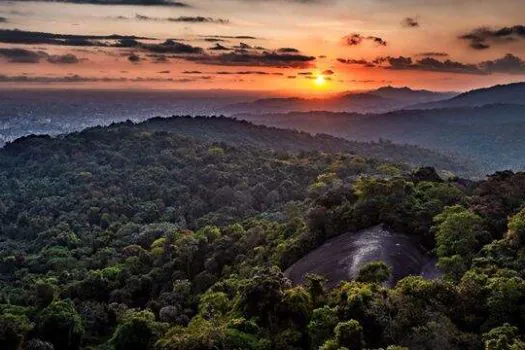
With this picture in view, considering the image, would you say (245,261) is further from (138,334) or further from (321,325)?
(321,325)

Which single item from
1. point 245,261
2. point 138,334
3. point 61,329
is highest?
point 245,261

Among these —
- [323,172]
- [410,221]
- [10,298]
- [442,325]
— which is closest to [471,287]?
[442,325]

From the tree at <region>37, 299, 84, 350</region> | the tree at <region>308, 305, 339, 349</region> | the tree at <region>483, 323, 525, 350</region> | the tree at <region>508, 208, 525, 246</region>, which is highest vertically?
the tree at <region>508, 208, 525, 246</region>

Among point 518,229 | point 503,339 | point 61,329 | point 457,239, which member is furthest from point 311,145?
point 503,339

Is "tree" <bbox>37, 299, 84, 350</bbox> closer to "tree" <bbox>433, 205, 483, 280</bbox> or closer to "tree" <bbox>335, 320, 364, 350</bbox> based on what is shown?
"tree" <bbox>335, 320, 364, 350</bbox>

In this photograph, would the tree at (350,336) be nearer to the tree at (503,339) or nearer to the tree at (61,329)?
the tree at (503,339)

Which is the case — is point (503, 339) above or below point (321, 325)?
above

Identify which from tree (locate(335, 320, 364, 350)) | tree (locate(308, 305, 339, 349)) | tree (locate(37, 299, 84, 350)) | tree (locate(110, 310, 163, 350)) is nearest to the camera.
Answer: tree (locate(335, 320, 364, 350))

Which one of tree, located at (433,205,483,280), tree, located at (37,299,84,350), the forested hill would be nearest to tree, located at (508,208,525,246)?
tree, located at (433,205,483,280)

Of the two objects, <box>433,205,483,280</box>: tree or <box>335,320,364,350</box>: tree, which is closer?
<box>335,320,364,350</box>: tree

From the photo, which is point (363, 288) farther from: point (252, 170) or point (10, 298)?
point (252, 170)
